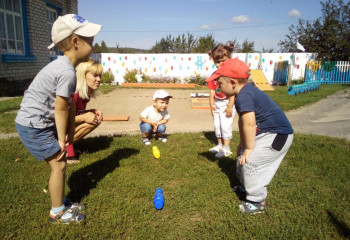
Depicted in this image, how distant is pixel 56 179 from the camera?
2416 mm

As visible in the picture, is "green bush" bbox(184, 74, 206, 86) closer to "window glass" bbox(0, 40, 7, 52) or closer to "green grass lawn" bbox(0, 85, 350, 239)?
"window glass" bbox(0, 40, 7, 52)

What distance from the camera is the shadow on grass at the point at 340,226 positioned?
2.37 meters

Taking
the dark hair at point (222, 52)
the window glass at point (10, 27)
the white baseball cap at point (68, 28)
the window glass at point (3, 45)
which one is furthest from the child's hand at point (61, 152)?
the window glass at point (10, 27)

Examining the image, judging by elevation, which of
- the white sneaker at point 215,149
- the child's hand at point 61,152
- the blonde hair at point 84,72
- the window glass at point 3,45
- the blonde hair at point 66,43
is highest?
the window glass at point 3,45

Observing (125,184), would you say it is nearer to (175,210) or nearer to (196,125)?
(175,210)

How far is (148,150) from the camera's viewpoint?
14.7 feet

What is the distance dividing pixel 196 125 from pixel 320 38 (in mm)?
22045

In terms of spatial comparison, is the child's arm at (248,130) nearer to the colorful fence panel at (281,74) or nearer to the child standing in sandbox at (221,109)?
the child standing in sandbox at (221,109)

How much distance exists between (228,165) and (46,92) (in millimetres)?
2675

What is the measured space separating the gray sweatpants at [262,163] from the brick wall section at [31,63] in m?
11.0

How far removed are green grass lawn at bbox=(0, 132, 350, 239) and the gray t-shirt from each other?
1006mm

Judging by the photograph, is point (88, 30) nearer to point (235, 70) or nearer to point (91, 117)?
point (235, 70)

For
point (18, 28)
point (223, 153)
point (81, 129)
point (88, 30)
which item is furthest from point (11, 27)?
point (223, 153)

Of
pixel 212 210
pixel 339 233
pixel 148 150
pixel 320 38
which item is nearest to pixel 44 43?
pixel 148 150
